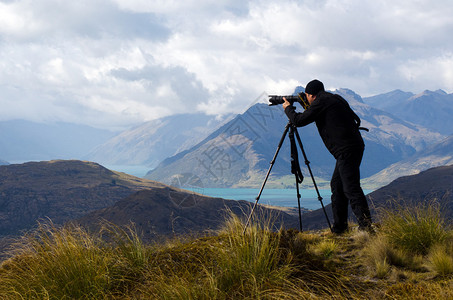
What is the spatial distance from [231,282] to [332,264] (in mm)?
1745

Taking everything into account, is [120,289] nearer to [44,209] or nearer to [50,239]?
[50,239]

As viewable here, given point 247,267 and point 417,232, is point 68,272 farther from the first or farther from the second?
point 417,232

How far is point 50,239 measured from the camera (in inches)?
191

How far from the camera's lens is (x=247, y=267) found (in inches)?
156

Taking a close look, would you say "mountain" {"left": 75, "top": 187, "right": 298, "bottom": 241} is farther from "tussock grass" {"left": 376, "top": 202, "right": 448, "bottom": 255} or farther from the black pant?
"tussock grass" {"left": 376, "top": 202, "right": 448, "bottom": 255}

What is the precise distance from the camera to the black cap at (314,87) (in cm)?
588

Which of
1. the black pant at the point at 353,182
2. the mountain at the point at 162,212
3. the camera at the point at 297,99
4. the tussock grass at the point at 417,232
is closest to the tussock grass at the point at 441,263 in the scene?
the tussock grass at the point at 417,232

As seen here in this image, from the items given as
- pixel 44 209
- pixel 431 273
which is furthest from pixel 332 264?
pixel 44 209

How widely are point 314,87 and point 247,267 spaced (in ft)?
10.9

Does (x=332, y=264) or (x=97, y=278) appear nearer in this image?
(x=97, y=278)

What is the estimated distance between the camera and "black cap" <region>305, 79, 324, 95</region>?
Result: 231 inches

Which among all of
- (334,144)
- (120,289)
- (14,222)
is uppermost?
(334,144)

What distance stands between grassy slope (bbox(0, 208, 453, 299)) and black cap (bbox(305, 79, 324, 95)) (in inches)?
90.8

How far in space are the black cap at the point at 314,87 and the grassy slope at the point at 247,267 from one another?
231 centimetres
